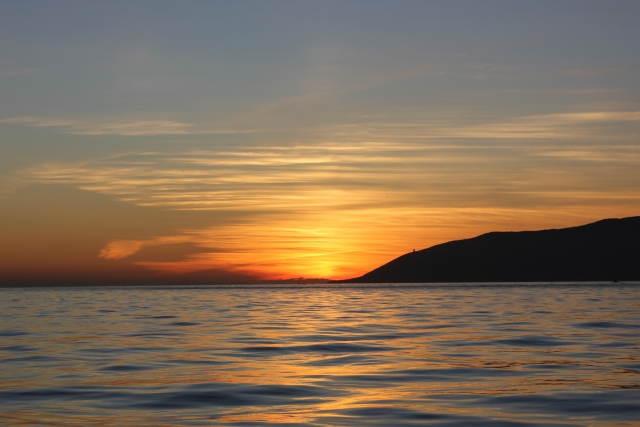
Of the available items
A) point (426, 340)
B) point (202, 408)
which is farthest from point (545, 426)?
point (426, 340)

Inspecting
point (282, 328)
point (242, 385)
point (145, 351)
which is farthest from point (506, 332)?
point (242, 385)

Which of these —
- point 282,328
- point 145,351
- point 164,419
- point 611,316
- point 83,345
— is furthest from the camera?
point 611,316

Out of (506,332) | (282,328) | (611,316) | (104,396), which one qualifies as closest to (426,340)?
(506,332)

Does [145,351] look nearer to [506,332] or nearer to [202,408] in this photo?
[202,408]

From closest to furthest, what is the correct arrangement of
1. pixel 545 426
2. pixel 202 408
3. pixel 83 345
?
pixel 545 426, pixel 202 408, pixel 83 345

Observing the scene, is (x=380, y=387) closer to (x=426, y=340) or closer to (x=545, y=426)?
(x=545, y=426)

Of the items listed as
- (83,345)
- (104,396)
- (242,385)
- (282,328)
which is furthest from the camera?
(282,328)

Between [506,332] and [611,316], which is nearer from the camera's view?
[506,332]

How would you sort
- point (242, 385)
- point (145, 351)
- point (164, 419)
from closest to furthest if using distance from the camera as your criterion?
point (164, 419), point (242, 385), point (145, 351)

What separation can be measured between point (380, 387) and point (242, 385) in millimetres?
2887

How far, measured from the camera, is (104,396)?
49.0 ft

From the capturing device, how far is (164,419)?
1264 cm

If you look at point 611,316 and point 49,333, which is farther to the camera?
point 611,316

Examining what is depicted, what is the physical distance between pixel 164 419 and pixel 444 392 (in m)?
5.55
